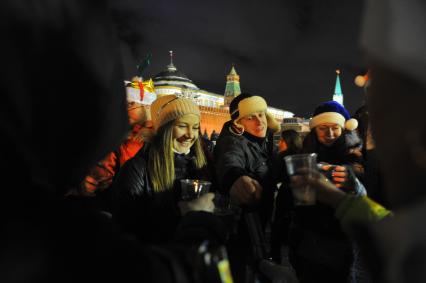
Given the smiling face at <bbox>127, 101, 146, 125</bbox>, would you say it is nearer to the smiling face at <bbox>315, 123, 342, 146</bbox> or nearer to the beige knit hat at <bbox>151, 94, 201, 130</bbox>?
the beige knit hat at <bbox>151, 94, 201, 130</bbox>

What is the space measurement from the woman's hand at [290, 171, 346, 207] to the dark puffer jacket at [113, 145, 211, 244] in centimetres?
109

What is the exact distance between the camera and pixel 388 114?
79 centimetres

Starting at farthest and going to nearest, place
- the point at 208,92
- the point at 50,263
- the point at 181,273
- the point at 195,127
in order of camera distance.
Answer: the point at 208,92 → the point at 195,127 → the point at 181,273 → the point at 50,263

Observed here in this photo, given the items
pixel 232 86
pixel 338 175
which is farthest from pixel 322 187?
pixel 232 86

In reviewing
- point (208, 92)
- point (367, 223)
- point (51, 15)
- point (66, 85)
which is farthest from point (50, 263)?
point (208, 92)

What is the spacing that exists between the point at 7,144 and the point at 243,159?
7.87 feet

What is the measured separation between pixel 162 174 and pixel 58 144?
5.81 ft

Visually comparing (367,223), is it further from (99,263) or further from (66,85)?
(66,85)

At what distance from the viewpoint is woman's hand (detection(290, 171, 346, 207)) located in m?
1.46

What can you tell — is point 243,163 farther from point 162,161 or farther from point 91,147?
point 91,147

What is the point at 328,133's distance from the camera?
3.20 m

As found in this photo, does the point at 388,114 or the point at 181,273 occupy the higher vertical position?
the point at 388,114

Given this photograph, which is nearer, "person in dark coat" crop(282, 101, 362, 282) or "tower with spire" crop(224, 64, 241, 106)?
"person in dark coat" crop(282, 101, 362, 282)

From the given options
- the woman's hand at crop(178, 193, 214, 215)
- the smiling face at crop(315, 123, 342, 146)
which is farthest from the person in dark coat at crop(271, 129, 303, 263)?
the woman's hand at crop(178, 193, 214, 215)
